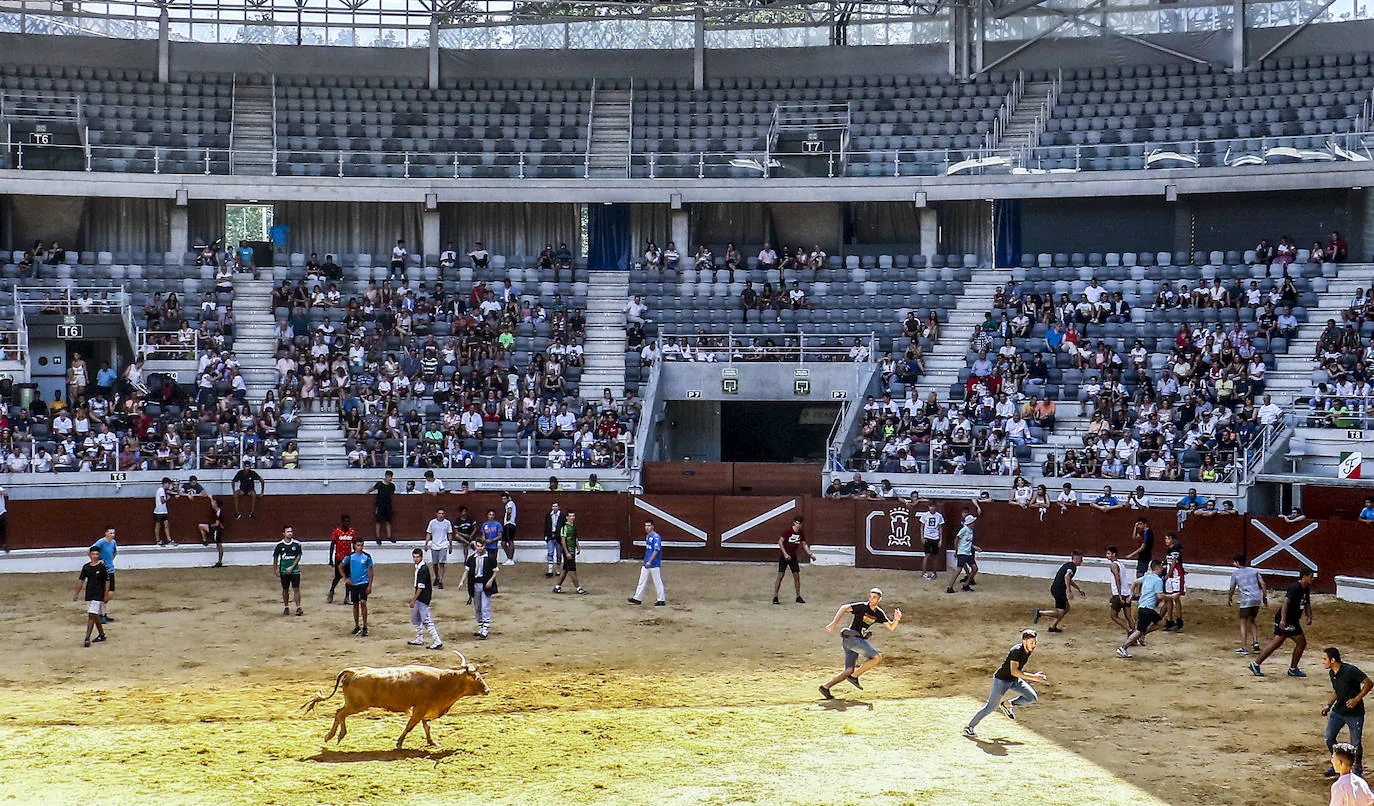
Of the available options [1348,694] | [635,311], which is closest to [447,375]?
[635,311]

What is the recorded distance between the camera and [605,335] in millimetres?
40250

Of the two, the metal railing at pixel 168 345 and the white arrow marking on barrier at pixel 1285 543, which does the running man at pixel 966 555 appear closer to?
the white arrow marking on barrier at pixel 1285 543

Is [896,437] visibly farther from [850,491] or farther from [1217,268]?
[1217,268]

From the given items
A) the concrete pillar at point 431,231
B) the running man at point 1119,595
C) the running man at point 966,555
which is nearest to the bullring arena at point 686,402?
the running man at point 966,555

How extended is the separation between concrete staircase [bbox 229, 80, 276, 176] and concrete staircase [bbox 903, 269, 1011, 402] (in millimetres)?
19579

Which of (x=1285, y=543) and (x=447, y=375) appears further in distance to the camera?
(x=447, y=375)

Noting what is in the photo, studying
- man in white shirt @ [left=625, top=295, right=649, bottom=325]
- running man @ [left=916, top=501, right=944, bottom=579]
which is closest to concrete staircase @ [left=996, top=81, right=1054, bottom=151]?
man in white shirt @ [left=625, top=295, right=649, bottom=325]

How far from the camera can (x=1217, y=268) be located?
38406mm

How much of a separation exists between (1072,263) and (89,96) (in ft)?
94.4

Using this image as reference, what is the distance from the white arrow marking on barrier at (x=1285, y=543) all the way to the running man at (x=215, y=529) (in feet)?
68.2

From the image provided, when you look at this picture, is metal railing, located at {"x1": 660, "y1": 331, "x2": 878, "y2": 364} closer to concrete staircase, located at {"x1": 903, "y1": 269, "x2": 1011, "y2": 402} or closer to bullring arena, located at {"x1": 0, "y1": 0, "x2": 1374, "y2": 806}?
bullring arena, located at {"x1": 0, "y1": 0, "x2": 1374, "y2": 806}

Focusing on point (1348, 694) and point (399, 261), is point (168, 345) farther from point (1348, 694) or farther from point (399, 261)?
point (1348, 694)

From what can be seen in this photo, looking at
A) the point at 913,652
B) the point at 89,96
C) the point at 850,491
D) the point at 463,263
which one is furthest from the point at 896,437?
the point at 89,96

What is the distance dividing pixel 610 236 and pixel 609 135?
10.3 feet
